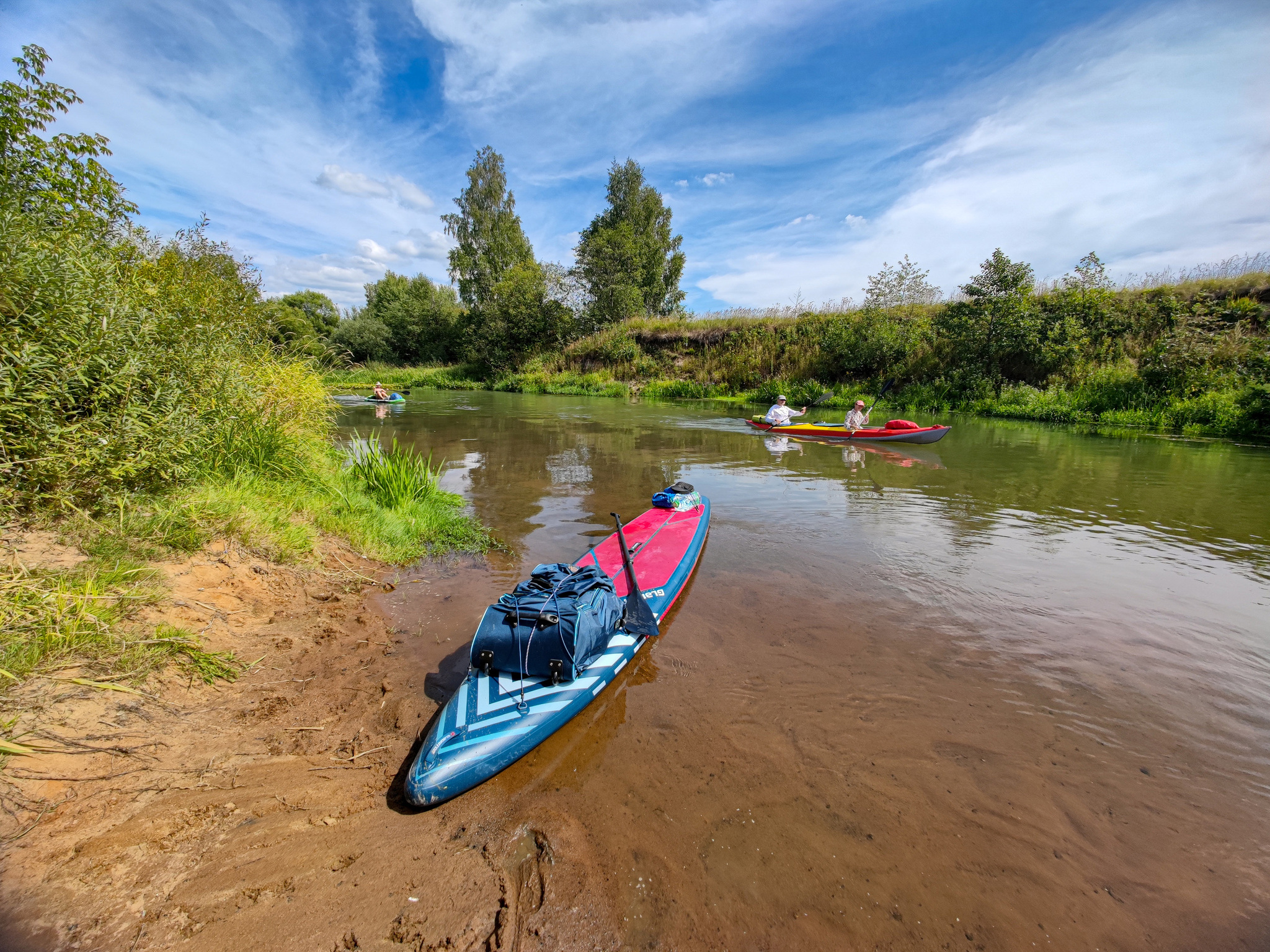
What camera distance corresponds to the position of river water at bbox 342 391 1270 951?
84.4 inches

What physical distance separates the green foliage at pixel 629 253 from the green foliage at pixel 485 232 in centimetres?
537

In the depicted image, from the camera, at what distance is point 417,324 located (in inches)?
1770

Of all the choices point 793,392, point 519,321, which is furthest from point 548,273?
point 793,392

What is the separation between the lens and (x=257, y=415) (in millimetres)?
5406

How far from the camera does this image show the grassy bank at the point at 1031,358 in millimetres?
15891

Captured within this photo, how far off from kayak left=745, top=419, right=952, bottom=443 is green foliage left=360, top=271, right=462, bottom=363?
35775 mm

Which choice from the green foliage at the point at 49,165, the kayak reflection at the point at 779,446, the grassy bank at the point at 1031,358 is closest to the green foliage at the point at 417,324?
the grassy bank at the point at 1031,358

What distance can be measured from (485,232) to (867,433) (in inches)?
1297

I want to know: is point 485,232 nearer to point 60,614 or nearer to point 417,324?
point 417,324

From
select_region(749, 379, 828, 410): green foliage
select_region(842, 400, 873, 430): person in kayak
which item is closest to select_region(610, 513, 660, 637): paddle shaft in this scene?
select_region(842, 400, 873, 430): person in kayak

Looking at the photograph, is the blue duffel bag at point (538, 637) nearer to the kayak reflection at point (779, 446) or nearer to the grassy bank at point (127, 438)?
the grassy bank at point (127, 438)

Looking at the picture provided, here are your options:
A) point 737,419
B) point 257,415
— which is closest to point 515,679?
point 257,415

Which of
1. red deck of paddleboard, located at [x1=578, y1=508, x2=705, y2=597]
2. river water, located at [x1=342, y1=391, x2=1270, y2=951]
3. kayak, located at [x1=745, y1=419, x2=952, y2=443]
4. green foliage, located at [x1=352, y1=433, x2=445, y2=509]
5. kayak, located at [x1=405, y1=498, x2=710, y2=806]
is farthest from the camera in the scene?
kayak, located at [x1=745, y1=419, x2=952, y2=443]

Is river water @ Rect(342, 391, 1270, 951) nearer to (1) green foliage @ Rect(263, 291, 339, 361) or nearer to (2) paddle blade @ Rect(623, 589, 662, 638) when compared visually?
(2) paddle blade @ Rect(623, 589, 662, 638)
